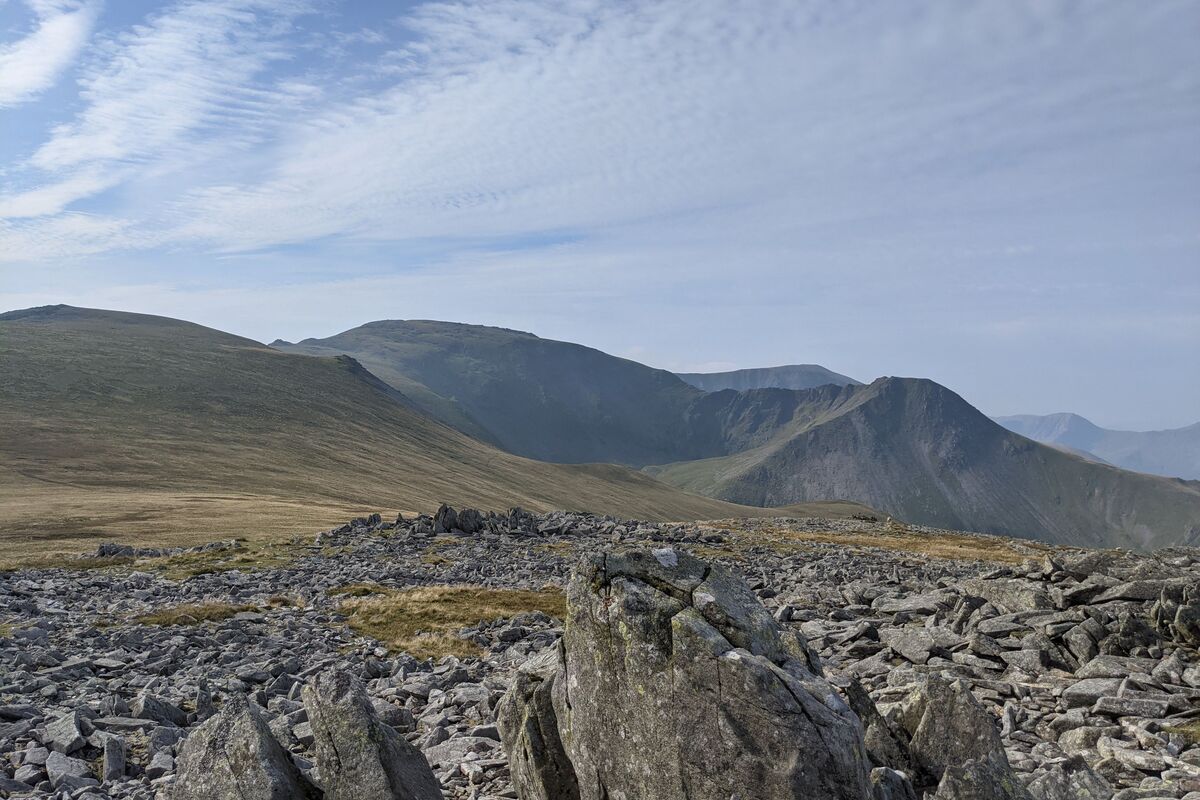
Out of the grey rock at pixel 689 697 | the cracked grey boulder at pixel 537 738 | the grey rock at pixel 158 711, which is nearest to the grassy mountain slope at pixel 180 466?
the grey rock at pixel 158 711

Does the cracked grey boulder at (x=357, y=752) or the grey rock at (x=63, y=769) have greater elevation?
the cracked grey boulder at (x=357, y=752)

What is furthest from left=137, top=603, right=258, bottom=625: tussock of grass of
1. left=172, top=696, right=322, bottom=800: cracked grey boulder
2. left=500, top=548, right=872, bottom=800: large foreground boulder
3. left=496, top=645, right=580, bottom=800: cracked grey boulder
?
left=500, top=548, right=872, bottom=800: large foreground boulder

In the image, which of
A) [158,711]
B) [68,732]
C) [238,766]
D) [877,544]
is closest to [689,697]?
[238,766]

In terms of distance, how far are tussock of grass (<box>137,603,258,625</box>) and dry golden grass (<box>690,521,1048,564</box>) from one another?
120 feet

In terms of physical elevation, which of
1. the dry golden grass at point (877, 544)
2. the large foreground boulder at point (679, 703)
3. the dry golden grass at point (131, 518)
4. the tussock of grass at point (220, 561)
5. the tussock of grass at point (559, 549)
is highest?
the large foreground boulder at point (679, 703)

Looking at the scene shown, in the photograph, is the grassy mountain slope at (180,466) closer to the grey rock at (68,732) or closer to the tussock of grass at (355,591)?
the tussock of grass at (355,591)

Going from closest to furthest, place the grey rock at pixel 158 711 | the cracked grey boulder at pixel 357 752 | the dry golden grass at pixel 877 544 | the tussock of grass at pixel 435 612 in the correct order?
the cracked grey boulder at pixel 357 752 → the grey rock at pixel 158 711 → the tussock of grass at pixel 435 612 → the dry golden grass at pixel 877 544

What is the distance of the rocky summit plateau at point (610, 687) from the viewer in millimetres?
11414

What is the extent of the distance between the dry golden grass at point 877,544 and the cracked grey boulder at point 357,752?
48.8 m

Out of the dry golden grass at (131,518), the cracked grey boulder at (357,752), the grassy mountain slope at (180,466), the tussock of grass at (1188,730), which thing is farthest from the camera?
the grassy mountain slope at (180,466)

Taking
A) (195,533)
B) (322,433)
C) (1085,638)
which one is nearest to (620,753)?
(1085,638)

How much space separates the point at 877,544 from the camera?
80.2 metres

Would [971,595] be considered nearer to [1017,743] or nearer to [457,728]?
[1017,743]

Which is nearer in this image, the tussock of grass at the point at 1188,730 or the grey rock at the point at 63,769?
the grey rock at the point at 63,769
